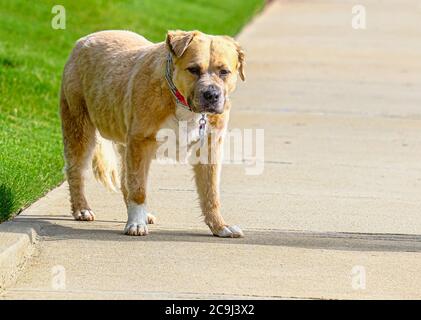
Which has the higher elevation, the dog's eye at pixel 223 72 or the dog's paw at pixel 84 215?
the dog's eye at pixel 223 72

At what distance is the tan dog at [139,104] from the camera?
7770 millimetres

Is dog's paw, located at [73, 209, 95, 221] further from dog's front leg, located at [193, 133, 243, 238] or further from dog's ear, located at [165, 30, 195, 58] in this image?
dog's ear, located at [165, 30, 195, 58]

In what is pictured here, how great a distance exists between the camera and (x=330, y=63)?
19.3 metres

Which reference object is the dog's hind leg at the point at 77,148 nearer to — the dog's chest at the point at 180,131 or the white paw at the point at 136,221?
the white paw at the point at 136,221

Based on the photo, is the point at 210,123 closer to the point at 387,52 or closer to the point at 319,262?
the point at 319,262

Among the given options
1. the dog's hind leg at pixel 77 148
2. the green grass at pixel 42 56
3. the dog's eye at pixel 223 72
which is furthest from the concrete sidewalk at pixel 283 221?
the dog's eye at pixel 223 72

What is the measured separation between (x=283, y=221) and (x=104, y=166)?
1409 millimetres

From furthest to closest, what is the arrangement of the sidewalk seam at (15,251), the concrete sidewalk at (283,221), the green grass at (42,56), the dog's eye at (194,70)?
1. the green grass at (42,56)
2. the dog's eye at (194,70)
3. the concrete sidewalk at (283,221)
4. the sidewalk seam at (15,251)

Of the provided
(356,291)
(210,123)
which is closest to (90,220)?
(210,123)

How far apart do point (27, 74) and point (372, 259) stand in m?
7.03

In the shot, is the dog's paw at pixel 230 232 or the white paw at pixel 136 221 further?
the dog's paw at pixel 230 232

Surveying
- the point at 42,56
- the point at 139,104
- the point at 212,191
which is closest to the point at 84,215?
the point at 212,191

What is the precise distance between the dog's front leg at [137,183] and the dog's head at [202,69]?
1.78 feet

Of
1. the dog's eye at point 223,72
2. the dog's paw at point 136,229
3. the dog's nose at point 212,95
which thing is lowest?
the dog's paw at point 136,229
